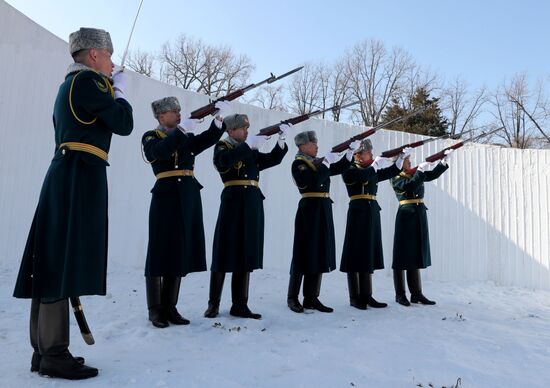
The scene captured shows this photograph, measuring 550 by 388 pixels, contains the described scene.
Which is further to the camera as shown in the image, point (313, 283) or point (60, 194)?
point (313, 283)

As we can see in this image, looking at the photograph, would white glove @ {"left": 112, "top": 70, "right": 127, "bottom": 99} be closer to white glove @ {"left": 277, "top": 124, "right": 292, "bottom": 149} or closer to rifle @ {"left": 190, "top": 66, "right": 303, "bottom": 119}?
rifle @ {"left": 190, "top": 66, "right": 303, "bottom": 119}

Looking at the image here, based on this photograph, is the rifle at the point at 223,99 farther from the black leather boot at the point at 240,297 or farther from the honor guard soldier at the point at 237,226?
the black leather boot at the point at 240,297

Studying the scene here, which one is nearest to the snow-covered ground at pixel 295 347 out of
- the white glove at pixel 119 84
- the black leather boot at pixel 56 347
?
the black leather boot at pixel 56 347

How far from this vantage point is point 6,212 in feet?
18.6

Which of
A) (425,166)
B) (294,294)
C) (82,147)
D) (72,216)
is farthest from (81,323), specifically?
(425,166)

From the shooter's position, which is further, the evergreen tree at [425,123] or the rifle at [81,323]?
the evergreen tree at [425,123]

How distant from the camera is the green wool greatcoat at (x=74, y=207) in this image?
2.40 metres

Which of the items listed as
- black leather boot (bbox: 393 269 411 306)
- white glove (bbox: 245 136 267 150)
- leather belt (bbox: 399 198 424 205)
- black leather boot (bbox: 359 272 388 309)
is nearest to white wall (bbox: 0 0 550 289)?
leather belt (bbox: 399 198 424 205)

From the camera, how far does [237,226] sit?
416 centimetres

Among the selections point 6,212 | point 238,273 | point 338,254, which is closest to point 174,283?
point 238,273

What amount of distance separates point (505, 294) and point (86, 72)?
6.43 metres

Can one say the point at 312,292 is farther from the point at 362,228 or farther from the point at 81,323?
the point at 81,323

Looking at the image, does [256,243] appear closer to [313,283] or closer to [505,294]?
[313,283]

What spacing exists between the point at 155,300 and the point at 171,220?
0.60 meters
